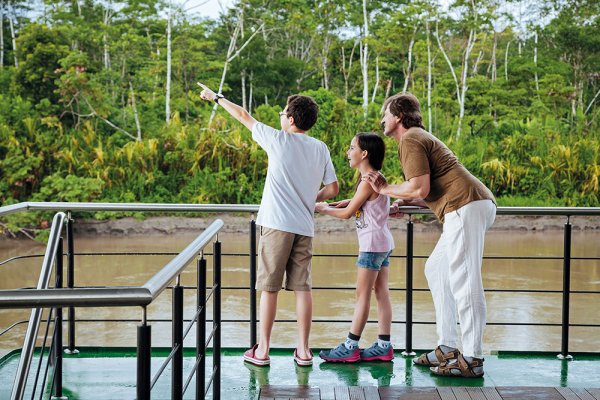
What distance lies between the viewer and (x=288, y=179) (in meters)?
3.01

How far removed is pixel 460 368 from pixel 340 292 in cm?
753

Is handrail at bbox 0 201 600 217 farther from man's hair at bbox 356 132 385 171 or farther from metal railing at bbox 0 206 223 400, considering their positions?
metal railing at bbox 0 206 223 400

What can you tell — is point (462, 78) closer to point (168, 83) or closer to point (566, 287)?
point (168, 83)

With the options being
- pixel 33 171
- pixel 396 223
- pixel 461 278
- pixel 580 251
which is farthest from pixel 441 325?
pixel 33 171

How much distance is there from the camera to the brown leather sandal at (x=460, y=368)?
3.08m

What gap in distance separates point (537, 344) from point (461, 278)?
5620 mm

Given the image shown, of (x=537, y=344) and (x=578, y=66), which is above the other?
(x=578, y=66)

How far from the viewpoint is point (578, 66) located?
2061 cm

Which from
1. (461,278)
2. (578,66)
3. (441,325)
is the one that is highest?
(578,66)

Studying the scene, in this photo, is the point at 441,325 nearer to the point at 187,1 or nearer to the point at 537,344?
the point at 537,344

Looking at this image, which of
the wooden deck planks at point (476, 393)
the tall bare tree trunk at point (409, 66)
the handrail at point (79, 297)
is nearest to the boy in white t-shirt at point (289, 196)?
the wooden deck planks at point (476, 393)

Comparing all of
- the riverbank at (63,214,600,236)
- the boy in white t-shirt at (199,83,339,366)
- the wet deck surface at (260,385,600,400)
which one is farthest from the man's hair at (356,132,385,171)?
the riverbank at (63,214,600,236)

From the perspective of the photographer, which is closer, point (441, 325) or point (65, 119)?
point (441, 325)

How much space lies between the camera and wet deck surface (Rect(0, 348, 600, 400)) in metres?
2.85
